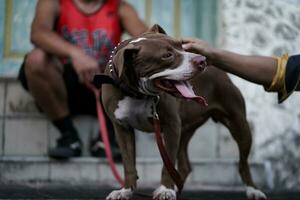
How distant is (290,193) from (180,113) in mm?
983

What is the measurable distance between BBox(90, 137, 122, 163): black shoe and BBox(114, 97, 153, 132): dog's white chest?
1202mm

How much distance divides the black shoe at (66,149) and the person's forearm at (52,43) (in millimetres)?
599

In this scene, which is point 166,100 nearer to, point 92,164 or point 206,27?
point 92,164

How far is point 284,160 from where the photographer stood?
531 centimetres

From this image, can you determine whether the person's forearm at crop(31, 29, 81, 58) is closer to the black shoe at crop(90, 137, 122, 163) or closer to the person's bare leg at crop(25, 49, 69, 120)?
the person's bare leg at crop(25, 49, 69, 120)

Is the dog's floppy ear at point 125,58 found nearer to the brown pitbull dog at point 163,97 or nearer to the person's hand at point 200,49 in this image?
the brown pitbull dog at point 163,97

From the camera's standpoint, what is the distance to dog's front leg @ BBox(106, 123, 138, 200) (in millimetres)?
3674

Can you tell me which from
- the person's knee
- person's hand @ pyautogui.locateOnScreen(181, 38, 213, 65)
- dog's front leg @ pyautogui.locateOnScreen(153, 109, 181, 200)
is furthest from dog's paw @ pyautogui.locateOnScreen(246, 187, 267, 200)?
the person's knee

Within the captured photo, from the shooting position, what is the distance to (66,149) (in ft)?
16.0

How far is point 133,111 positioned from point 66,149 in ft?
4.30

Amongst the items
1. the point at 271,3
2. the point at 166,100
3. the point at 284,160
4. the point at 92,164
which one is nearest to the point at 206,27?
the point at 271,3

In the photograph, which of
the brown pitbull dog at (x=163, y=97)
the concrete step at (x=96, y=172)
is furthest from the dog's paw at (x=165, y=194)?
the concrete step at (x=96, y=172)

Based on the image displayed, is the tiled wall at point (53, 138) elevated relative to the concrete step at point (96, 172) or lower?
elevated

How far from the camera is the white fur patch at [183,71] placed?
3307mm
